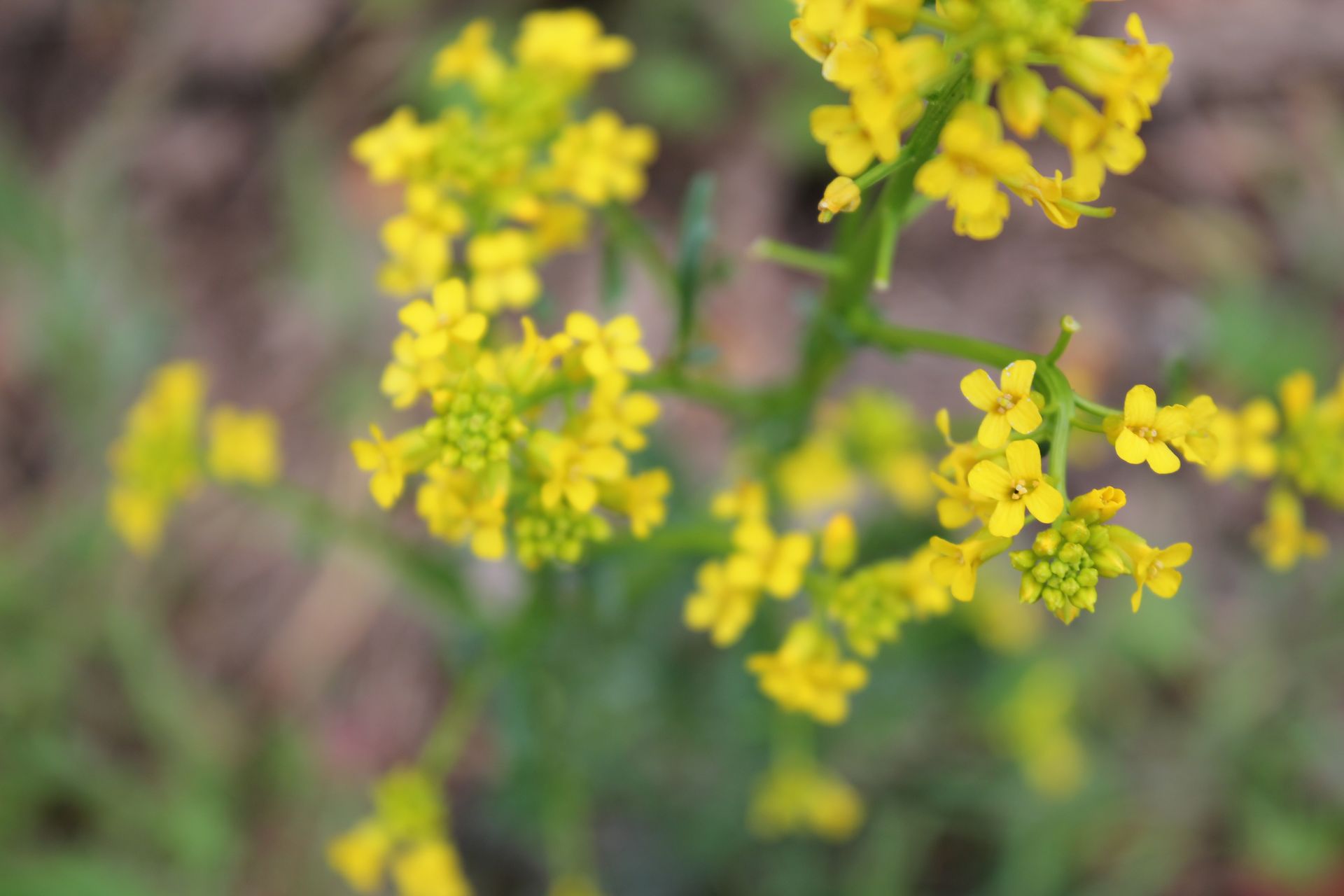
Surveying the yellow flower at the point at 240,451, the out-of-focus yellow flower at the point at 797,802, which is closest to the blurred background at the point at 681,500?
the out-of-focus yellow flower at the point at 797,802

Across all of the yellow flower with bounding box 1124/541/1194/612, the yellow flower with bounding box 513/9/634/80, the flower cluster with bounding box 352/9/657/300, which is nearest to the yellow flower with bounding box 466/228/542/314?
the flower cluster with bounding box 352/9/657/300

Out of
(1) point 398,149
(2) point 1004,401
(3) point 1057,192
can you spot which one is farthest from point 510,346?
(3) point 1057,192

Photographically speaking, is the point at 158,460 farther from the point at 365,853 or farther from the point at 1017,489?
the point at 1017,489

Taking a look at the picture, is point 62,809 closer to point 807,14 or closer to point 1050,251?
point 807,14

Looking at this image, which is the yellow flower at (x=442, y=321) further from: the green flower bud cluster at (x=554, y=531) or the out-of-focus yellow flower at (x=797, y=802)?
the out-of-focus yellow flower at (x=797, y=802)

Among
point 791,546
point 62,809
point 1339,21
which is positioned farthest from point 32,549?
point 1339,21
